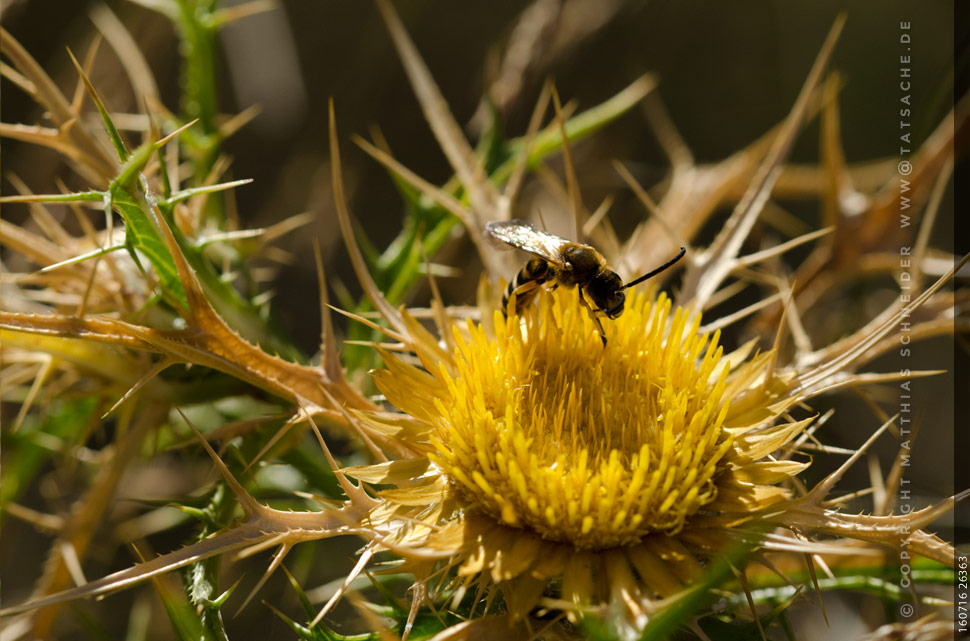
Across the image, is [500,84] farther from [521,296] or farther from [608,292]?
[608,292]

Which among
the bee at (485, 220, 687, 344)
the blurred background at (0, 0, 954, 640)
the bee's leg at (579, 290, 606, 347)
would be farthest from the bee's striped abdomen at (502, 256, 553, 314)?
the blurred background at (0, 0, 954, 640)

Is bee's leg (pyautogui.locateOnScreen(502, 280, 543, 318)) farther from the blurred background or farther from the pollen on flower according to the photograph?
the blurred background

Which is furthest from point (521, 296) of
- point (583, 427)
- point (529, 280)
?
point (583, 427)

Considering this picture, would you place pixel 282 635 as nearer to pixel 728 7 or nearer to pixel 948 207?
pixel 948 207

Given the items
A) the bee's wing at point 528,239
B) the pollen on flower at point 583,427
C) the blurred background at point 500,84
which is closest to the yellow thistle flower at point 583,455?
the pollen on flower at point 583,427

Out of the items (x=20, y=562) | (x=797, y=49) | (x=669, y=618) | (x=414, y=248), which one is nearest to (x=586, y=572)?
(x=669, y=618)

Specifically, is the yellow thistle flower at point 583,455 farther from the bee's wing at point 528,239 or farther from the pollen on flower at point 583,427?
the bee's wing at point 528,239
